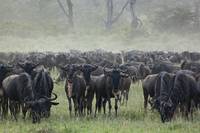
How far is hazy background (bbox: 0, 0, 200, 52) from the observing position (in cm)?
7306

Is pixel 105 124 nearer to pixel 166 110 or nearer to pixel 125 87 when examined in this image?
pixel 166 110

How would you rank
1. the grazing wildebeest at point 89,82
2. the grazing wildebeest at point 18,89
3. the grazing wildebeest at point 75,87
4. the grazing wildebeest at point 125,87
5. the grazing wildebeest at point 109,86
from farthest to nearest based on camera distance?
the grazing wildebeest at point 125,87 < the grazing wildebeest at point 89,82 < the grazing wildebeest at point 109,86 < the grazing wildebeest at point 75,87 < the grazing wildebeest at point 18,89

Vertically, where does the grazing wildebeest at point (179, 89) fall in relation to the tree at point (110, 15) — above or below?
below

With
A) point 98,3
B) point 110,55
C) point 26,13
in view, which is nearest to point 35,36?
point 26,13

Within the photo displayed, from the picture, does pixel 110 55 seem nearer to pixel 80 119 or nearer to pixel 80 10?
pixel 80 119

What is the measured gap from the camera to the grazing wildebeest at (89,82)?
18375 millimetres

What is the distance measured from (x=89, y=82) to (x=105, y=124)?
3315 millimetres

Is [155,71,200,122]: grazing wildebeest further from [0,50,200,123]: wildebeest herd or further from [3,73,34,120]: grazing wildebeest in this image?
[3,73,34,120]: grazing wildebeest

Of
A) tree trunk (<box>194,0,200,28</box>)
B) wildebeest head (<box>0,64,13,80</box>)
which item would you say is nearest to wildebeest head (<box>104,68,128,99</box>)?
wildebeest head (<box>0,64,13,80</box>)

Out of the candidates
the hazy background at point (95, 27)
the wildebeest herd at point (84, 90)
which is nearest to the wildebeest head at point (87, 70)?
the wildebeest herd at point (84, 90)

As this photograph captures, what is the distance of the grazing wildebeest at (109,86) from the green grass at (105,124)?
2.77 ft

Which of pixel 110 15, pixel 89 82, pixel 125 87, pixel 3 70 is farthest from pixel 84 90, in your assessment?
pixel 110 15

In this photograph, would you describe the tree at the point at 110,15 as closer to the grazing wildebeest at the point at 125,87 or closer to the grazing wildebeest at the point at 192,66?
the grazing wildebeest at the point at 192,66

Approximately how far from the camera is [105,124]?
1555 centimetres
